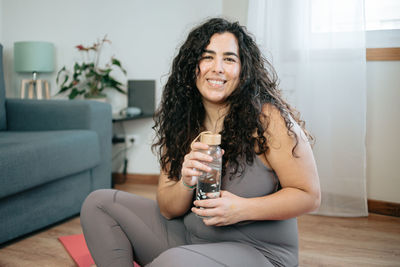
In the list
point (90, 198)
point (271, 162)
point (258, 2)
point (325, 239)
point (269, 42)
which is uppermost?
point (258, 2)

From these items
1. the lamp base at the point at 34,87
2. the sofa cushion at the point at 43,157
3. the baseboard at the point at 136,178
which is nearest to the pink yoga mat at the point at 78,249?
the sofa cushion at the point at 43,157

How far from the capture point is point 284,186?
97 centimetres

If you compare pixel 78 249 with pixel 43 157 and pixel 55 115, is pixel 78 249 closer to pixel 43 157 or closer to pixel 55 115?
pixel 43 157

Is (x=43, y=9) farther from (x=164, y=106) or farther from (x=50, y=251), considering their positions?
(x=164, y=106)

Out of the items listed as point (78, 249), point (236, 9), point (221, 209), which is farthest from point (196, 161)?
point (236, 9)

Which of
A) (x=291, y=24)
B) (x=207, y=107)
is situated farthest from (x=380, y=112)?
(x=207, y=107)

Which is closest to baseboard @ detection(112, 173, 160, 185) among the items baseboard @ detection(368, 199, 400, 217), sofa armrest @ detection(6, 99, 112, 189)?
sofa armrest @ detection(6, 99, 112, 189)

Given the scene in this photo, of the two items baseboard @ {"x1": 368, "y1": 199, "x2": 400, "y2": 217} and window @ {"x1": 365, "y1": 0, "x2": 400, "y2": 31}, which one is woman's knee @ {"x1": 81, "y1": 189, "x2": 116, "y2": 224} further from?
window @ {"x1": 365, "y1": 0, "x2": 400, "y2": 31}

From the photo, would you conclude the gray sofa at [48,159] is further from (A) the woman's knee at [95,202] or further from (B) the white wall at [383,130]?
(B) the white wall at [383,130]

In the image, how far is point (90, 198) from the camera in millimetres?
1171

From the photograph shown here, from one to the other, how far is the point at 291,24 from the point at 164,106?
1316 millimetres

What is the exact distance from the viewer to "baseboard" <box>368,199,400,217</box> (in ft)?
7.11

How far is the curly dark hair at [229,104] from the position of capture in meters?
0.99

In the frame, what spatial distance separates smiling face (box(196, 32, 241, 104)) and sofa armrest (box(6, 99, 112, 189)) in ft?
4.10
